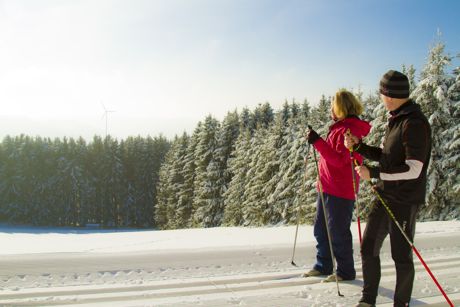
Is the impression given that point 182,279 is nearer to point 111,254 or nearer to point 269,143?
point 111,254

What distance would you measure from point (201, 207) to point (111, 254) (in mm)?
36557

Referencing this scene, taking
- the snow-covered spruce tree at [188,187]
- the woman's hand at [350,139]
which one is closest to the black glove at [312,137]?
the woman's hand at [350,139]

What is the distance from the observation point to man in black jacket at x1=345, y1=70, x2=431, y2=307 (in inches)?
126

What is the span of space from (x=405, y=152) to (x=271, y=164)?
1212 inches

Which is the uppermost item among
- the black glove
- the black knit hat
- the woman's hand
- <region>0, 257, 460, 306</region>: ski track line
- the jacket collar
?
the black knit hat

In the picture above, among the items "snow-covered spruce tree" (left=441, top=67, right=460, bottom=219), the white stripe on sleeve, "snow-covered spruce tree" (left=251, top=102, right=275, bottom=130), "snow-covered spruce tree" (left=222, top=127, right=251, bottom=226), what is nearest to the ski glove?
the white stripe on sleeve

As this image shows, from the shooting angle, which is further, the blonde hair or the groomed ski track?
the blonde hair

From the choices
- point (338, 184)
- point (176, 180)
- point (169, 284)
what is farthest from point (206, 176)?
point (338, 184)

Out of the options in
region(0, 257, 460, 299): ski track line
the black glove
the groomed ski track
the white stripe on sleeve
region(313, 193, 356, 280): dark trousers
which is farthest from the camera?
region(313, 193, 356, 280): dark trousers

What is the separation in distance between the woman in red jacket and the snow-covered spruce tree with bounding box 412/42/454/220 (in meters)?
16.2

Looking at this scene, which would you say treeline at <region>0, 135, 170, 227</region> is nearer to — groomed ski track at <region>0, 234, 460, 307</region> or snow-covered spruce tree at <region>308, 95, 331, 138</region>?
snow-covered spruce tree at <region>308, 95, 331, 138</region>

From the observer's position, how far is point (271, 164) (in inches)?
1337

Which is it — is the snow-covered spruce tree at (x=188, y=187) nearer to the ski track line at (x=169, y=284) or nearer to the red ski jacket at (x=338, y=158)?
the ski track line at (x=169, y=284)

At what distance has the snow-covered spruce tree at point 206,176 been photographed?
42000 millimetres
